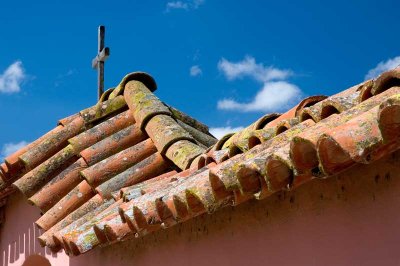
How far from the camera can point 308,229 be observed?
3.03m

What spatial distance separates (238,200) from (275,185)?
0.39 meters

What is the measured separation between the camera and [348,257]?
2752 mm

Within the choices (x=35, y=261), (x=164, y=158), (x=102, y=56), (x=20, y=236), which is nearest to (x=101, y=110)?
(x=164, y=158)

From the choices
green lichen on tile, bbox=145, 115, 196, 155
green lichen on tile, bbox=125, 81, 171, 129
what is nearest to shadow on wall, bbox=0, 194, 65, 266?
green lichen on tile, bbox=125, 81, 171, 129

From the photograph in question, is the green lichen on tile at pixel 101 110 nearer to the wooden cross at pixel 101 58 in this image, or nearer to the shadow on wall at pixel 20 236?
the shadow on wall at pixel 20 236

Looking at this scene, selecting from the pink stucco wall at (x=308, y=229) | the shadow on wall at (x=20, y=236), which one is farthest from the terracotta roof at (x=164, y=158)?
the shadow on wall at (x=20, y=236)

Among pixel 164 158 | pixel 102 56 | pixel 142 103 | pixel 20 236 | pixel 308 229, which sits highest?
pixel 102 56

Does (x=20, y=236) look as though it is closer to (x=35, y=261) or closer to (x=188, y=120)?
(x=35, y=261)

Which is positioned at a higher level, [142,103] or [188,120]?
[188,120]

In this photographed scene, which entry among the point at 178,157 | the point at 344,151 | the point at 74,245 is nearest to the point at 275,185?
the point at 344,151

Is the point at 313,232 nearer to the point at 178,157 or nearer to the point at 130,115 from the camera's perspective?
the point at 178,157

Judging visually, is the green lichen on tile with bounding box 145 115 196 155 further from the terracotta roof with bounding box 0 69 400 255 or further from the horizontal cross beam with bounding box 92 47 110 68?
the horizontal cross beam with bounding box 92 47 110 68

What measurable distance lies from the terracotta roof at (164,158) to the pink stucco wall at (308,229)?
207mm

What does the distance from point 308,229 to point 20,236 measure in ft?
16.0
